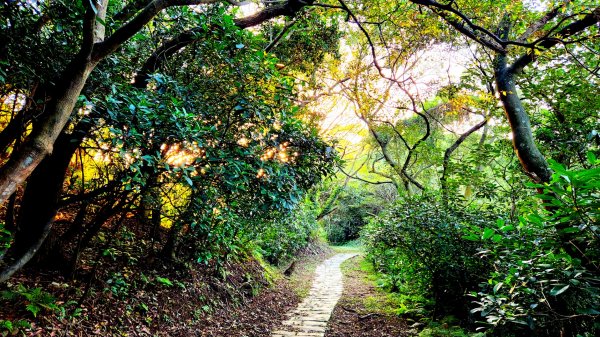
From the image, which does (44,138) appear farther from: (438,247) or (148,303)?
(438,247)

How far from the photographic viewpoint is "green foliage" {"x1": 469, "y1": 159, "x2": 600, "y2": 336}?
1895 millimetres

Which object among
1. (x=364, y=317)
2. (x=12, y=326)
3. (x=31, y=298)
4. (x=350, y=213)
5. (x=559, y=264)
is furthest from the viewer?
(x=350, y=213)

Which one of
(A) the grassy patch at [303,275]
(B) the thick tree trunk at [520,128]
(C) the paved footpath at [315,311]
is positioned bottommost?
(C) the paved footpath at [315,311]

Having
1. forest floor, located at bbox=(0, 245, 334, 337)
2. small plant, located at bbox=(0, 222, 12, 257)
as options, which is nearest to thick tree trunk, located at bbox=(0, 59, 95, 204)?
forest floor, located at bbox=(0, 245, 334, 337)

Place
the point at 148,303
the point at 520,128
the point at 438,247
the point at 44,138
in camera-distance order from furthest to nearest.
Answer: the point at 438,247, the point at 148,303, the point at 520,128, the point at 44,138

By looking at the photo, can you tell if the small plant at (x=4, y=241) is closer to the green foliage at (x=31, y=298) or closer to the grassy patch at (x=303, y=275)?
the green foliage at (x=31, y=298)

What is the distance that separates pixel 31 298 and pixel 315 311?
19.3ft

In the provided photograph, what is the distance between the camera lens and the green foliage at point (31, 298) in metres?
3.84

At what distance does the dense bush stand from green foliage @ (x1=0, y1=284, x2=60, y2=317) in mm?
6077

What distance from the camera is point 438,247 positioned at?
6129mm

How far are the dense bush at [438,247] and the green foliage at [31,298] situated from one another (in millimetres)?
6077

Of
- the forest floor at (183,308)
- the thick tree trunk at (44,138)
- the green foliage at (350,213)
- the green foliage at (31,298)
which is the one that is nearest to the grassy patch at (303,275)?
the forest floor at (183,308)

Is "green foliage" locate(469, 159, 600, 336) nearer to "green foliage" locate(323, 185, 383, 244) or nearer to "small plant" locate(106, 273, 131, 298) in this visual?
"small plant" locate(106, 273, 131, 298)

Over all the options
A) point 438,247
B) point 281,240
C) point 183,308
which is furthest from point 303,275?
point 438,247
